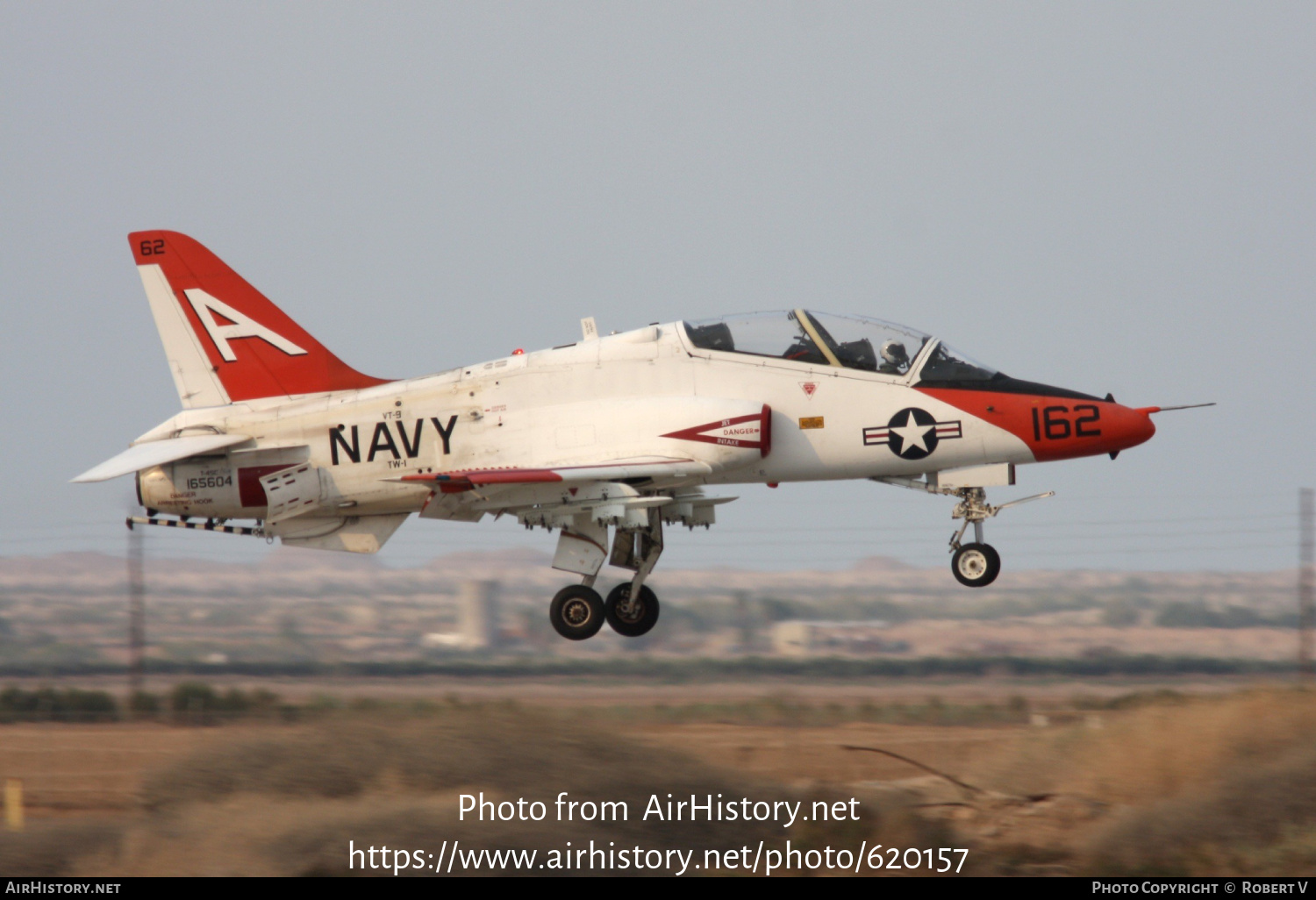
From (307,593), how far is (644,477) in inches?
343

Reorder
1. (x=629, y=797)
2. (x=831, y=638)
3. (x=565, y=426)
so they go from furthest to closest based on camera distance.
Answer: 1. (x=831, y=638)
2. (x=565, y=426)
3. (x=629, y=797)

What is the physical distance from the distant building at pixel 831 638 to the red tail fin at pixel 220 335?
27.6ft

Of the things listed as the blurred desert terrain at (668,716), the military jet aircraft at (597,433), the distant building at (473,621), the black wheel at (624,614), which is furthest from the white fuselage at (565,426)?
the distant building at (473,621)

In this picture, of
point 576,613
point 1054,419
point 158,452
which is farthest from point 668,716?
point 158,452

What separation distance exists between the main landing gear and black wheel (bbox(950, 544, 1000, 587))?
11.3 feet

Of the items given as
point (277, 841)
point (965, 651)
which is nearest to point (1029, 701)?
point (965, 651)

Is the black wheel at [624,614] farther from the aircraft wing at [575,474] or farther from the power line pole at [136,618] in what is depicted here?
the power line pole at [136,618]

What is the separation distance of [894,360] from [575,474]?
12.1ft

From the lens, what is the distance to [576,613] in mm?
16734

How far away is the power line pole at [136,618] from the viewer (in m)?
20.8

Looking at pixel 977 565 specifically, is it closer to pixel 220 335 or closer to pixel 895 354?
pixel 895 354

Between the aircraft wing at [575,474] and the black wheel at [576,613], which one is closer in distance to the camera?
the aircraft wing at [575,474]

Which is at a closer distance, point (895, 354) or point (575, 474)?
point (575, 474)
